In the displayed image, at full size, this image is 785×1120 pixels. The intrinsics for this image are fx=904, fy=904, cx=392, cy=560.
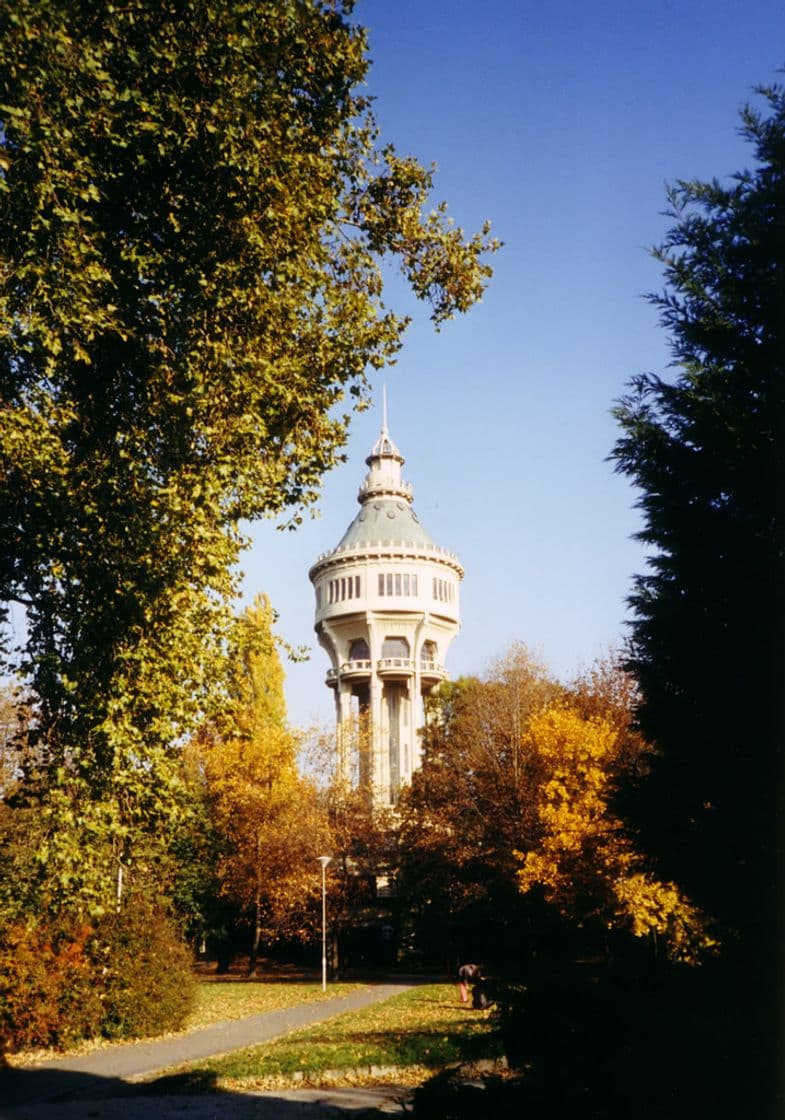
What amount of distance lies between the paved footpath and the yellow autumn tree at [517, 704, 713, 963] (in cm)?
1033

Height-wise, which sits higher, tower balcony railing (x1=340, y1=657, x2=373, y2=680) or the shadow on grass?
tower balcony railing (x1=340, y1=657, x2=373, y2=680)

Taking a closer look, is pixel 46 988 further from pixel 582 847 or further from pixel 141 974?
pixel 582 847

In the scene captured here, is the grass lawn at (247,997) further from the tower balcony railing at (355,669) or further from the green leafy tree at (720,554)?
the tower balcony railing at (355,669)

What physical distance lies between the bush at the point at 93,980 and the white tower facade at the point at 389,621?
31.6 meters

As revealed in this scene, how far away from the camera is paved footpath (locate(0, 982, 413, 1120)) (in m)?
9.88

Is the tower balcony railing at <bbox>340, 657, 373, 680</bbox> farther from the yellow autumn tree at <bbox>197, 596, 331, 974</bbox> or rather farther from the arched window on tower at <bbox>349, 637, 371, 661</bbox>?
the yellow autumn tree at <bbox>197, 596, 331, 974</bbox>

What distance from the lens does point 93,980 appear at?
1614 centimetres

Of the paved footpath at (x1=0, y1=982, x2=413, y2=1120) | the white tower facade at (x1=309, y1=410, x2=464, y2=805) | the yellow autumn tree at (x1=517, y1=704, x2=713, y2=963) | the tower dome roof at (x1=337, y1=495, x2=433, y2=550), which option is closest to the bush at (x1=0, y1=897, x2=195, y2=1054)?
the paved footpath at (x1=0, y1=982, x2=413, y2=1120)

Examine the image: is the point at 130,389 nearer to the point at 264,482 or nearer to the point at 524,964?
the point at 264,482

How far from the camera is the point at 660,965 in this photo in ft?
17.3

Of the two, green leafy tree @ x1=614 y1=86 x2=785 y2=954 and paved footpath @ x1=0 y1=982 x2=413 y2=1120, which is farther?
paved footpath @ x1=0 y1=982 x2=413 y2=1120

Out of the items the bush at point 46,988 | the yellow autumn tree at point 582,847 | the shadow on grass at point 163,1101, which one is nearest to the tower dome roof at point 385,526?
the yellow autumn tree at point 582,847

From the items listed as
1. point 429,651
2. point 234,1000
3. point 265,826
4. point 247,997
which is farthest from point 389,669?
point 234,1000

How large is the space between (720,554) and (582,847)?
20044 millimetres
